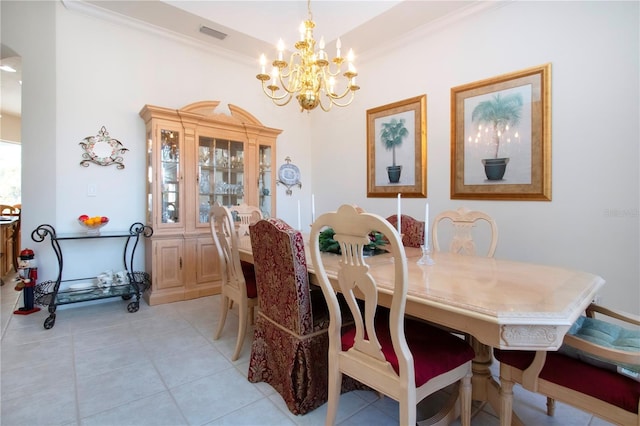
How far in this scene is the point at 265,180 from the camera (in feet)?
13.9

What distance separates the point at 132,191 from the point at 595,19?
14.6ft

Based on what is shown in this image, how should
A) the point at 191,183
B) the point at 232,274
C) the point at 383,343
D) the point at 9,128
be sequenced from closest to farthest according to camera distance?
the point at 383,343 → the point at 232,274 → the point at 191,183 → the point at 9,128

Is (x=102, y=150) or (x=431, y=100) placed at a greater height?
(x=431, y=100)

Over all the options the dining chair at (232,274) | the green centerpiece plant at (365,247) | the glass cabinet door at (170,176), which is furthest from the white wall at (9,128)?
the green centerpiece plant at (365,247)

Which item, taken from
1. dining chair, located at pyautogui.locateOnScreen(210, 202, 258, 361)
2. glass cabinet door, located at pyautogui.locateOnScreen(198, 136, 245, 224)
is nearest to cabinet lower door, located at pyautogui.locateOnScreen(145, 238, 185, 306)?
glass cabinet door, located at pyautogui.locateOnScreen(198, 136, 245, 224)

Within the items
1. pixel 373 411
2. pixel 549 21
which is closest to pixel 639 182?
pixel 549 21

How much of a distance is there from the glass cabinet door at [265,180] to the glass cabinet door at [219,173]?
0.95 ft

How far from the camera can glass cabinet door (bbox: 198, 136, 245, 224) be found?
369 centimetres

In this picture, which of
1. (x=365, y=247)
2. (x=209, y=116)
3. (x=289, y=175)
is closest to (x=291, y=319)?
(x=365, y=247)

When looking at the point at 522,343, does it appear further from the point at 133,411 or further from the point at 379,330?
the point at 133,411

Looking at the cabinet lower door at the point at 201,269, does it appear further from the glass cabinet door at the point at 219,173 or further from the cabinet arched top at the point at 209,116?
the cabinet arched top at the point at 209,116

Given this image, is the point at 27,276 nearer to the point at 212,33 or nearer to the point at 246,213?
the point at 246,213

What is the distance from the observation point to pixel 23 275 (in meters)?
2.92

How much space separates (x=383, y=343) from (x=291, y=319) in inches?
21.0
